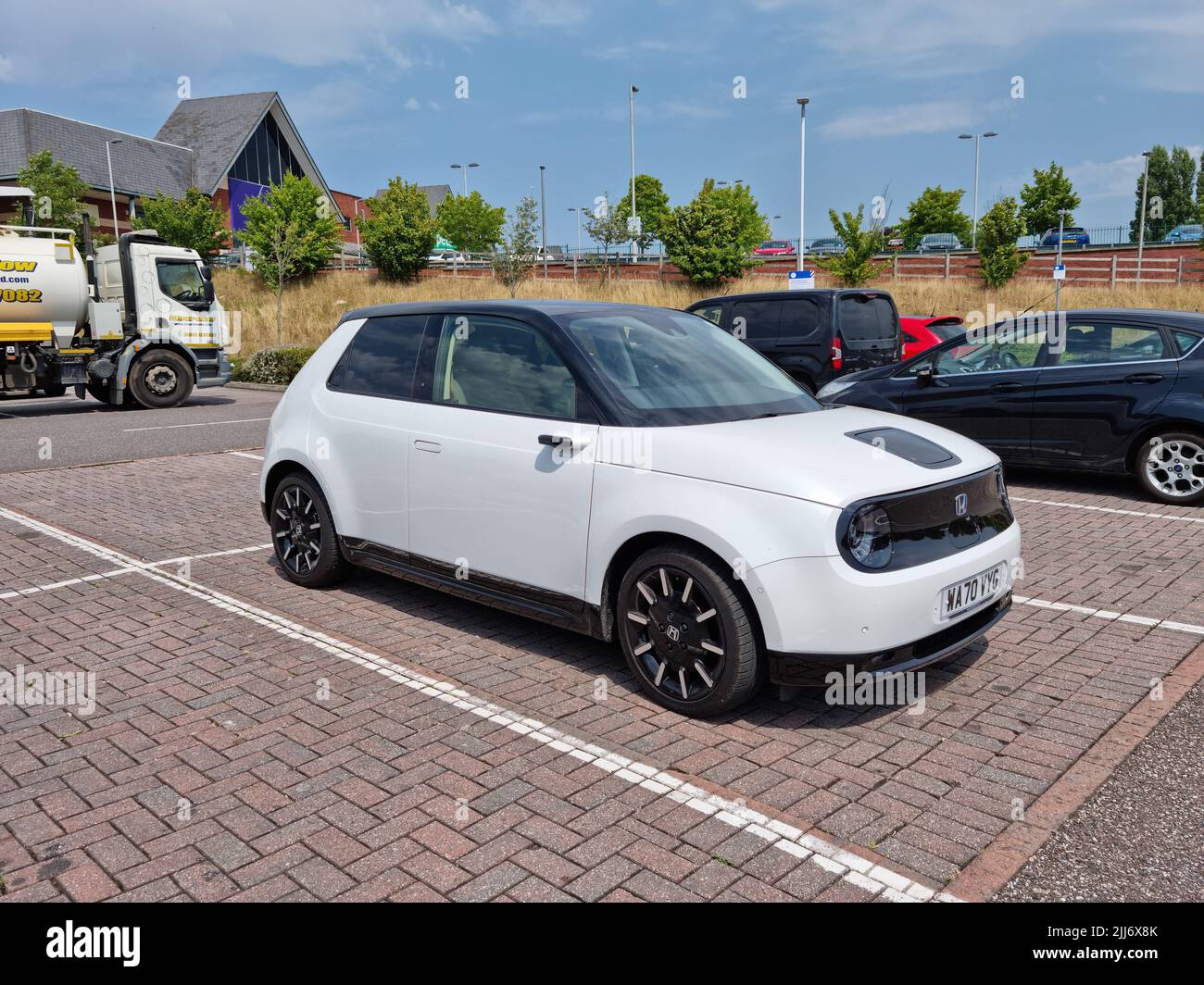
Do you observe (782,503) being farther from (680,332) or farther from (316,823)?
(316,823)

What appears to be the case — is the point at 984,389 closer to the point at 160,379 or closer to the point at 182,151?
the point at 160,379

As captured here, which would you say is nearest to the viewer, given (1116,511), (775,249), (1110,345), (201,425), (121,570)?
(121,570)

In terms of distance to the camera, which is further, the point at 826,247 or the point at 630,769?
the point at 826,247

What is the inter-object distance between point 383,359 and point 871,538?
9.81 ft

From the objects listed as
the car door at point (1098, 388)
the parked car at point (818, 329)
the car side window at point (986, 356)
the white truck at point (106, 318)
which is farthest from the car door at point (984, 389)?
the white truck at point (106, 318)

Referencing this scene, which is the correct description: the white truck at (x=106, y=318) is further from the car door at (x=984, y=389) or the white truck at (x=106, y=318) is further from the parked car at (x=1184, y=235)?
the parked car at (x=1184, y=235)

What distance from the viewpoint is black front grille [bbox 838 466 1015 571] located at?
392cm

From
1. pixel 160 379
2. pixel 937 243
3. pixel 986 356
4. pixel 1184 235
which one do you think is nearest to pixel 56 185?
pixel 160 379

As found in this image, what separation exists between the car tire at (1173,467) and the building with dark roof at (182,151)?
50021mm

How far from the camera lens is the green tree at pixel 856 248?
35.7 metres

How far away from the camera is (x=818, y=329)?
12.1m

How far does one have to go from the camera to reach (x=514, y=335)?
491 centimetres

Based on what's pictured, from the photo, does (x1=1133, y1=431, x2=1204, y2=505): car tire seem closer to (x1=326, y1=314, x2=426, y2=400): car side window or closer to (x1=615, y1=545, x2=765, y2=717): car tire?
(x1=615, y1=545, x2=765, y2=717): car tire
